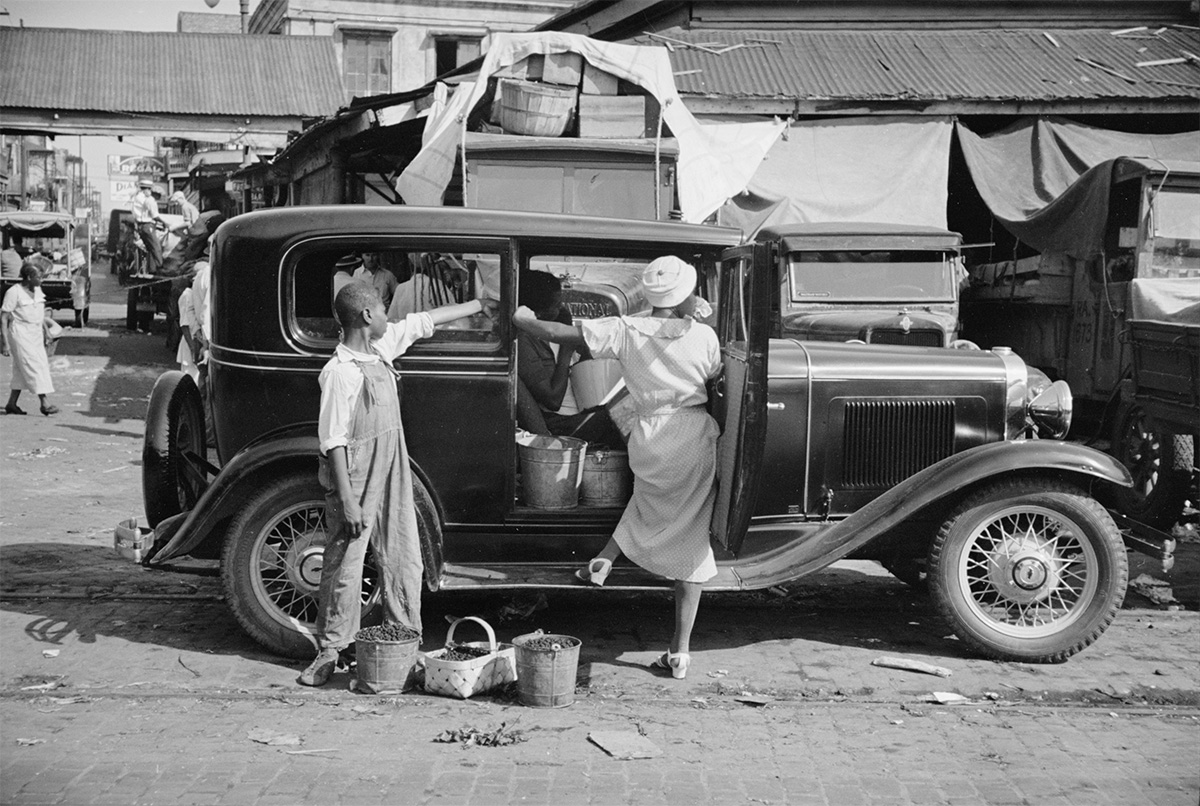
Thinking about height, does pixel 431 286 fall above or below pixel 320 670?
above

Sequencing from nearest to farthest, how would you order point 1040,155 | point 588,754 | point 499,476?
point 588,754 → point 499,476 → point 1040,155

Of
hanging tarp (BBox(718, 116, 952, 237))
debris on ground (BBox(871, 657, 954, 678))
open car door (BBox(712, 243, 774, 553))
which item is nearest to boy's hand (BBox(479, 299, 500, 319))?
open car door (BBox(712, 243, 774, 553))

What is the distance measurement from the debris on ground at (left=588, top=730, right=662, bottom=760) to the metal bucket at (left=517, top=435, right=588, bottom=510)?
1.29m

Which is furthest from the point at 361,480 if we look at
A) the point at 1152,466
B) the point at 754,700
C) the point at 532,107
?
the point at 532,107

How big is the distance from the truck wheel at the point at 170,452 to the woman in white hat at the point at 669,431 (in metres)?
2.08

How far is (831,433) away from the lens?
5.74 meters

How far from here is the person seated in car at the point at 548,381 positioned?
5766 millimetres

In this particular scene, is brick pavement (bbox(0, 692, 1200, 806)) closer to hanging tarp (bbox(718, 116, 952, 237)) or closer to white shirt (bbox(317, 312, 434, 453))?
white shirt (bbox(317, 312, 434, 453))

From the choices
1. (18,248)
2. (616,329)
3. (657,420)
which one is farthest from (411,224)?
(18,248)

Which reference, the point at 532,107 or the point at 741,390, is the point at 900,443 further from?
the point at 532,107

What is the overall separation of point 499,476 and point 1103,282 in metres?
7.78

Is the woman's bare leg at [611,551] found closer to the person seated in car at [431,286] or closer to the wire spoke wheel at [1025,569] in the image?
the person seated in car at [431,286]

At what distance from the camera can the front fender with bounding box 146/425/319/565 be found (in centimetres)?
519

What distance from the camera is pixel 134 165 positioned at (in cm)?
4931
